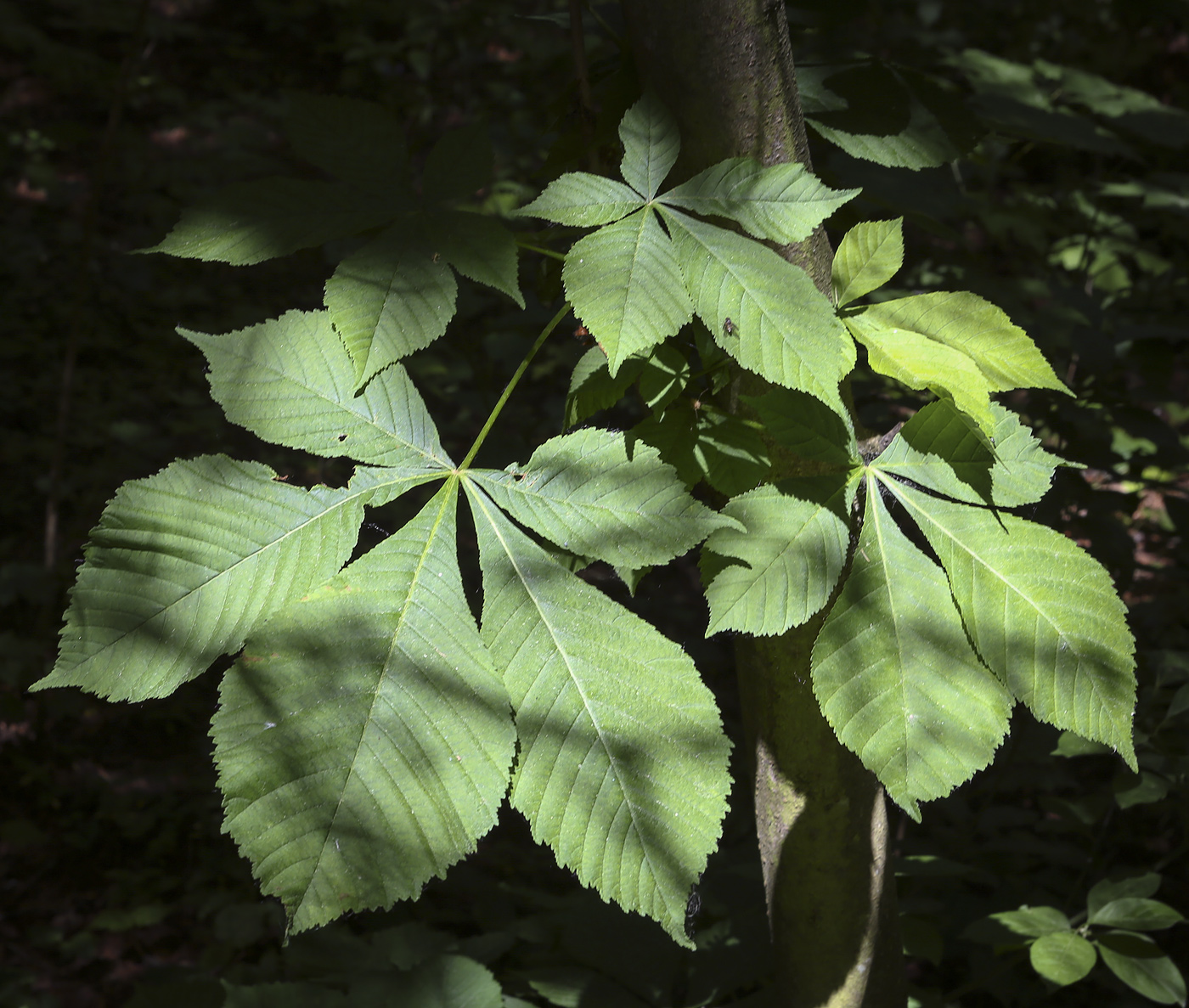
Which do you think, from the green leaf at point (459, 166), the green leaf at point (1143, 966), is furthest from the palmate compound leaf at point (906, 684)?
the green leaf at point (1143, 966)

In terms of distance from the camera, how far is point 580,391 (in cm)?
89

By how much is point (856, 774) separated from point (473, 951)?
1048 mm

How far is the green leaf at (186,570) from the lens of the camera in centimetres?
67

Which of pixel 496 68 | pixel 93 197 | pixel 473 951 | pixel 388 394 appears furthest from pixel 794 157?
pixel 496 68

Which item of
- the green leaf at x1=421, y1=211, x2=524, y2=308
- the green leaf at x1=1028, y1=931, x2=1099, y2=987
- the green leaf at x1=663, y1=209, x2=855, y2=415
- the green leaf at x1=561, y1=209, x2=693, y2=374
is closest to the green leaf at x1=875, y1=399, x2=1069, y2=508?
the green leaf at x1=663, y1=209, x2=855, y2=415

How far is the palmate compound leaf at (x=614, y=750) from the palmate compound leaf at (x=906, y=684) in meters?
0.13

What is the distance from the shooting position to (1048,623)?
75 cm

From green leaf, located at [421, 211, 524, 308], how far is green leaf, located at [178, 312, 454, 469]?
0.12m

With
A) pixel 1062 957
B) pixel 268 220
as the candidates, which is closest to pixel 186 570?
pixel 268 220

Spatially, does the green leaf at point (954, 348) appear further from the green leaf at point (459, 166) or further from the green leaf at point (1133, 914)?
the green leaf at point (1133, 914)

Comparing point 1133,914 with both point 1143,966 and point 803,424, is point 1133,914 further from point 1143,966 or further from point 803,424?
point 803,424

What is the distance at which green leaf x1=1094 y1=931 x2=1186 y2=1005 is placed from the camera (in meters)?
1.42

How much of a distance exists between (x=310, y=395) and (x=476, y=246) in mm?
204

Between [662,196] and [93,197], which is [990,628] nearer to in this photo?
[662,196]
